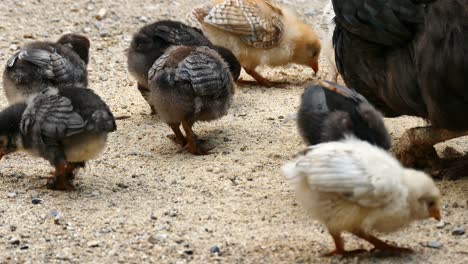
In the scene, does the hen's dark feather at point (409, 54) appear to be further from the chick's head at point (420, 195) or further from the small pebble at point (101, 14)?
the small pebble at point (101, 14)

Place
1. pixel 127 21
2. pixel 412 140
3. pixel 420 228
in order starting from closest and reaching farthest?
pixel 420 228, pixel 412 140, pixel 127 21

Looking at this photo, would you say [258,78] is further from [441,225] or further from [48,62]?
[441,225]

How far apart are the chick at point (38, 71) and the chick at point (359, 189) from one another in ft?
8.00

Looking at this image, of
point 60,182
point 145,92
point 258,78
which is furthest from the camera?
point 258,78

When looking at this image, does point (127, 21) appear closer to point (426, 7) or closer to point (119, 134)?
point (119, 134)

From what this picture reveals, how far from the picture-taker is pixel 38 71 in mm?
6219

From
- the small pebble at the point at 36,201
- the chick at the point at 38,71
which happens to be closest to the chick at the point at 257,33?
the chick at the point at 38,71

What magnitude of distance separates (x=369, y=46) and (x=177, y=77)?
125 cm

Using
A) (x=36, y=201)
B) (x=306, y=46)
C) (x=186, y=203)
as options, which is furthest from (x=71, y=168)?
(x=306, y=46)

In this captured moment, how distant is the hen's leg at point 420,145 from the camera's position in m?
5.68

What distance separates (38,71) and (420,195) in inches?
116

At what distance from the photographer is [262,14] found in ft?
26.0

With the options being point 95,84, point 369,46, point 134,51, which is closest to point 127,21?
point 95,84

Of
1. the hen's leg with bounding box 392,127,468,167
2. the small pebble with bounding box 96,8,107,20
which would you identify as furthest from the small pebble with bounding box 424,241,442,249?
the small pebble with bounding box 96,8,107,20
